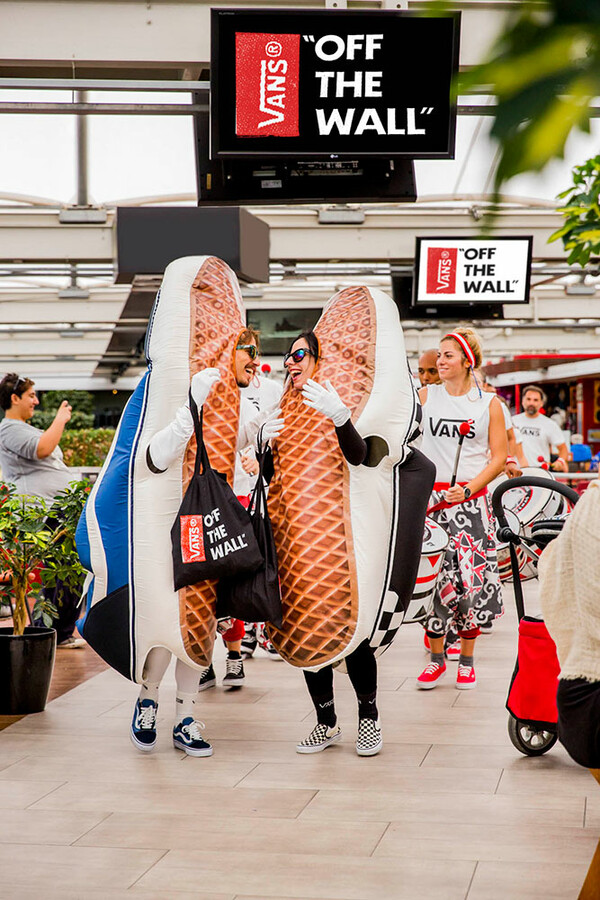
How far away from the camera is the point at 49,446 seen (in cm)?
562

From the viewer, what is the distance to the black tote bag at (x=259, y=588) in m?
3.63

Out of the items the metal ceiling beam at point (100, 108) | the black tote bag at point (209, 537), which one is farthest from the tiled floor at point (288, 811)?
the metal ceiling beam at point (100, 108)

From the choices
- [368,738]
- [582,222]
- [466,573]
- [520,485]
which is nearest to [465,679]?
[466,573]

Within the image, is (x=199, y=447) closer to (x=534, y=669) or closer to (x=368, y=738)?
(x=368, y=738)

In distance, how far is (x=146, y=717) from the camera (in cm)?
381

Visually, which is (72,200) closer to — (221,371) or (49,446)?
(49,446)

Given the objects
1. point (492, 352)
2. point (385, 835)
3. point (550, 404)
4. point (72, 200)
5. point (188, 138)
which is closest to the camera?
point (385, 835)

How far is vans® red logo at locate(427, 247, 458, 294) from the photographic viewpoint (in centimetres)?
924

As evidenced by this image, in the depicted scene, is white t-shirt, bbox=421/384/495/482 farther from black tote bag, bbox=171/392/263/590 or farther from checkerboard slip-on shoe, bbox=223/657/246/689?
black tote bag, bbox=171/392/263/590

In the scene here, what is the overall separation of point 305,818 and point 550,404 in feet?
58.1

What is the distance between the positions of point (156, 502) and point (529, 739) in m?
1.56

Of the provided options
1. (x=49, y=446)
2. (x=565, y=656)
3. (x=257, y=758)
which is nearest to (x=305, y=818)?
(x=257, y=758)

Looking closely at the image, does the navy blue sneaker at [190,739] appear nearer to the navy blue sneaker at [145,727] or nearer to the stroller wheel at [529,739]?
the navy blue sneaker at [145,727]

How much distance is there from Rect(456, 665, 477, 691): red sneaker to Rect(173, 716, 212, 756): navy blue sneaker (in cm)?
149
